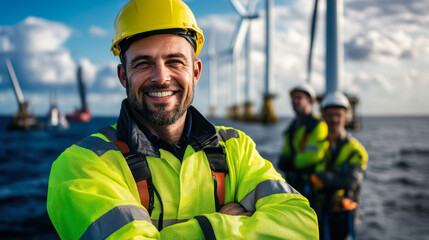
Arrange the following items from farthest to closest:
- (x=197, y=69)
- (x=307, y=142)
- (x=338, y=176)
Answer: (x=307, y=142) < (x=338, y=176) < (x=197, y=69)

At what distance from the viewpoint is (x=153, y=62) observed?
176cm

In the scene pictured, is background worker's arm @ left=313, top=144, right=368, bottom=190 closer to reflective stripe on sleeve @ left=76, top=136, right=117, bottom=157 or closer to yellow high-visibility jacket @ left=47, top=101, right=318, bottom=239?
yellow high-visibility jacket @ left=47, top=101, right=318, bottom=239

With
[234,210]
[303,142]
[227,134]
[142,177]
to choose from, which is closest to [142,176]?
[142,177]

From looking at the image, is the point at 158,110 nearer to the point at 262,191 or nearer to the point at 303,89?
the point at 262,191

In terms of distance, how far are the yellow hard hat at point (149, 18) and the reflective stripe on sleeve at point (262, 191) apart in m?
1.03

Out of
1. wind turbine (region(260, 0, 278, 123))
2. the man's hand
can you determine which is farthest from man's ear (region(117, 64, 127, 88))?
wind turbine (region(260, 0, 278, 123))

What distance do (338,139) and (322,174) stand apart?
0.70m

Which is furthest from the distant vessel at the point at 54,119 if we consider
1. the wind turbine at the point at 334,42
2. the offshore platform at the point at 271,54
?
the wind turbine at the point at 334,42

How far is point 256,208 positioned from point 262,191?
0.11 metres

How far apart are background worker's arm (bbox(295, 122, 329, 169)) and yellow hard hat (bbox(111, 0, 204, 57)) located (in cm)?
337

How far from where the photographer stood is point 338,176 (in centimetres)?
448

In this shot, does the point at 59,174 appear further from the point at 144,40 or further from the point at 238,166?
the point at 238,166

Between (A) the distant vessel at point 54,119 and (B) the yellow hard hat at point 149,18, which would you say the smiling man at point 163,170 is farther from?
(A) the distant vessel at point 54,119

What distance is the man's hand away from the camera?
171cm
